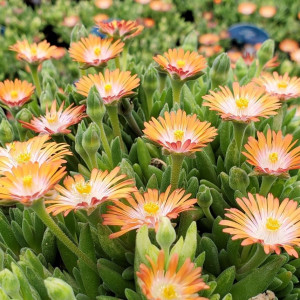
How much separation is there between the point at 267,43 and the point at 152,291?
2.39 feet

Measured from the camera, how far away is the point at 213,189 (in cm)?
78

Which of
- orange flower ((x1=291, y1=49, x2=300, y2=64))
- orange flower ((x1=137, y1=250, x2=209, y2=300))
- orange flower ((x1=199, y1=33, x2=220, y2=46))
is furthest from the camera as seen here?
orange flower ((x1=199, y1=33, x2=220, y2=46))

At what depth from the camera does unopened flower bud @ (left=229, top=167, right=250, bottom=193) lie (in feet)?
2.42

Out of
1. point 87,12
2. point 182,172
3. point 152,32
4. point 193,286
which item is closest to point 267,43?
point 182,172

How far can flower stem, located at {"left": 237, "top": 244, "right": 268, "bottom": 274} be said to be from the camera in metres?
0.66

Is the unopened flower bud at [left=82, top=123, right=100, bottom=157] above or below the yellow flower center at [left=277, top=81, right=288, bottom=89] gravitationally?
below

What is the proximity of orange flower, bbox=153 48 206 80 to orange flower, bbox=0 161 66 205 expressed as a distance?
330 millimetres

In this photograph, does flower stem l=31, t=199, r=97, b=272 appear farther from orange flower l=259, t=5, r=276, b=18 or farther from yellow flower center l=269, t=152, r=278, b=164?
orange flower l=259, t=5, r=276, b=18

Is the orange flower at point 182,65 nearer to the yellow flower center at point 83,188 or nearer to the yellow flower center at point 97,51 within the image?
the yellow flower center at point 97,51

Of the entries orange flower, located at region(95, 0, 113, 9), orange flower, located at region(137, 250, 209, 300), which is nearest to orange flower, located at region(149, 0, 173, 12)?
orange flower, located at region(95, 0, 113, 9)

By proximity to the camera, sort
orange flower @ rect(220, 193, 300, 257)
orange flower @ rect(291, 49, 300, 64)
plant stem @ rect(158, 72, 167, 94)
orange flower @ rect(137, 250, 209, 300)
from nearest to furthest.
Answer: orange flower @ rect(137, 250, 209, 300), orange flower @ rect(220, 193, 300, 257), plant stem @ rect(158, 72, 167, 94), orange flower @ rect(291, 49, 300, 64)

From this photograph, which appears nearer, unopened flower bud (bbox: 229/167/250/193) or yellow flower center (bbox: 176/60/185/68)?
unopened flower bud (bbox: 229/167/250/193)

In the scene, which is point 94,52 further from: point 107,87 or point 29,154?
point 29,154

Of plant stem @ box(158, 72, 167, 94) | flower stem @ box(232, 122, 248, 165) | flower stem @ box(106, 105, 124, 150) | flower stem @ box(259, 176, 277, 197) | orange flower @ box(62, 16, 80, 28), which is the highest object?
orange flower @ box(62, 16, 80, 28)
